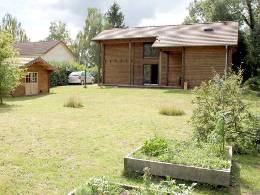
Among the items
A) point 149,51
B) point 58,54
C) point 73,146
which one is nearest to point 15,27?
point 58,54

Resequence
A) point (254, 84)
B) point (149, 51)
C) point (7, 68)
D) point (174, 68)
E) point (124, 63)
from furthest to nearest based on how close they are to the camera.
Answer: point (124, 63), point (149, 51), point (174, 68), point (254, 84), point (7, 68)

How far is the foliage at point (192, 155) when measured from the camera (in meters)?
6.21

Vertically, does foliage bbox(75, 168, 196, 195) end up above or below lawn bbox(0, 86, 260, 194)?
above

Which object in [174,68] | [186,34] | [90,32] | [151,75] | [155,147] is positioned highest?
[90,32]

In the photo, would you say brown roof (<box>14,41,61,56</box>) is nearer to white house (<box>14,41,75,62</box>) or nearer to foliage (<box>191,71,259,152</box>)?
white house (<box>14,41,75,62</box>)

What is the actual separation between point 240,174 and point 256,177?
311 mm

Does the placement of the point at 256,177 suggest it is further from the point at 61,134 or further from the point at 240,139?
the point at 61,134

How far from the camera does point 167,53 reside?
3161 cm

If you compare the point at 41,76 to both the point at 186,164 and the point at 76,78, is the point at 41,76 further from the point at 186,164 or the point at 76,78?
the point at 186,164

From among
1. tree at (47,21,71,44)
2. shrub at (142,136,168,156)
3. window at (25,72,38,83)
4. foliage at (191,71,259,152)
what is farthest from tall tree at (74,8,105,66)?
shrub at (142,136,168,156)

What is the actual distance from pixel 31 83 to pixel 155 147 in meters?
20.6

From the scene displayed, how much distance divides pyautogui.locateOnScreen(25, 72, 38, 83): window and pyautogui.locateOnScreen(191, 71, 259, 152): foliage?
19.3 meters

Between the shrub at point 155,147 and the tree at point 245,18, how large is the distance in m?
28.0

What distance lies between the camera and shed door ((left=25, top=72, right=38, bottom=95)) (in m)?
25.4
